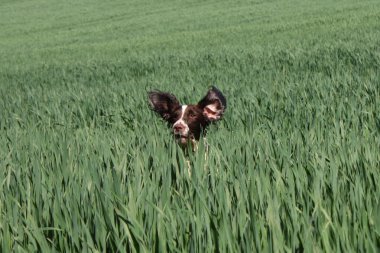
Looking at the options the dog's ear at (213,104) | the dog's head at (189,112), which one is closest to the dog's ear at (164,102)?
the dog's head at (189,112)

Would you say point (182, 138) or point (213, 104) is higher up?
point (213, 104)

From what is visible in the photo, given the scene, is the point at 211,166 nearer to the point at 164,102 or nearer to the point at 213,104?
the point at 213,104

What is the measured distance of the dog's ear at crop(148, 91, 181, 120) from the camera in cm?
405

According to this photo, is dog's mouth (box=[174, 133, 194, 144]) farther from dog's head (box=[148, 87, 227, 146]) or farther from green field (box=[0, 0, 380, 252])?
green field (box=[0, 0, 380, 252])

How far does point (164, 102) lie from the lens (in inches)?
162

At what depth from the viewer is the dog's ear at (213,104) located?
3852 millimetres

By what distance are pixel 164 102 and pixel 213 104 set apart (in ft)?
1.20

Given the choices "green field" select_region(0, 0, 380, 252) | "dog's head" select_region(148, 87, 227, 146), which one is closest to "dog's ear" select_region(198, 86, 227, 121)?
"dog's head" select_region(148, 87, 227, 146)

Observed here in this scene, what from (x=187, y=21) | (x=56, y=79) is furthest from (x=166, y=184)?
(x=187, y=21)

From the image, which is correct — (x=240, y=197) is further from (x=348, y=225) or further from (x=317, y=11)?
(x=317, y=11)

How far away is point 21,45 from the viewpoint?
2652 centimetres

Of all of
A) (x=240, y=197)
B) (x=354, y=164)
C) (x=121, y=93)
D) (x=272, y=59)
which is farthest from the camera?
(x=272, y=59)

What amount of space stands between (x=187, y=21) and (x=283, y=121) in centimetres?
2290

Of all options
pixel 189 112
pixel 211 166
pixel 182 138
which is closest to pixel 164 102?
pixel 189 112
